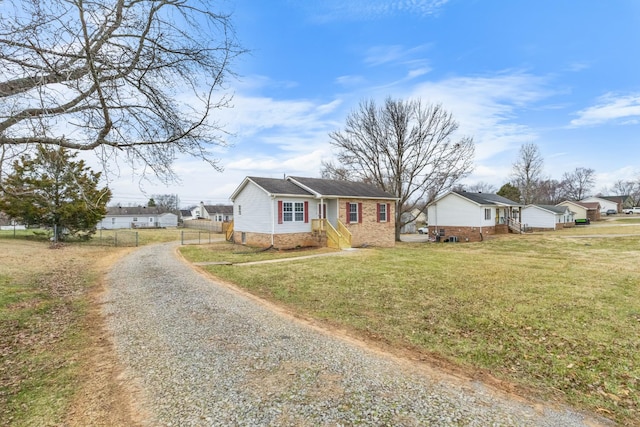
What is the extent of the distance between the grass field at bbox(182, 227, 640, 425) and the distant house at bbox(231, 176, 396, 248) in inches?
236

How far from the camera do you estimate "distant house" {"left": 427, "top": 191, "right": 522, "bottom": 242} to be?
32281mm

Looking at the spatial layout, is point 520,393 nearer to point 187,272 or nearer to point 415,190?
point 187,272

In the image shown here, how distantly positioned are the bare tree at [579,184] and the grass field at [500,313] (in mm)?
81970

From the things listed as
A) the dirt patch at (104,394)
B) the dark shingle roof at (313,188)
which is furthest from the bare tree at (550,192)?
the dirt patch at (104,394)

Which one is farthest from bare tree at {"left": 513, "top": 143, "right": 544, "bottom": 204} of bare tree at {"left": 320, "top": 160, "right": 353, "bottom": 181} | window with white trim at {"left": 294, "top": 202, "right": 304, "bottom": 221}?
window with white trim at {"left": 294, "top": 202, "right": 304, "bottom": 221}

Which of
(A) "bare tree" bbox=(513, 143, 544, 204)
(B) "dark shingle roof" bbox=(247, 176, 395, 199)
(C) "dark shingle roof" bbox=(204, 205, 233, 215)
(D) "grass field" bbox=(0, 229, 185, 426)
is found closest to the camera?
(D) "grass field" bbox=(0, 229, 185, 426)

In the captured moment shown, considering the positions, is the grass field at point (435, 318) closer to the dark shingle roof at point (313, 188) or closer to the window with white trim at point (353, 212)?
the dark shingle roof at point (313, 188)

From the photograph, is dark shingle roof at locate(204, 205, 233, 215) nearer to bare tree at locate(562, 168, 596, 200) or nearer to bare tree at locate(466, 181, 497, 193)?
bare tree at locate(466, 181, 497, 193)

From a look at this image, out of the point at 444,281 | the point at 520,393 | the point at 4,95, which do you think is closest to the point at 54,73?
the point at 4,95

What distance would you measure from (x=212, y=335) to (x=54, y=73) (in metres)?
4.67

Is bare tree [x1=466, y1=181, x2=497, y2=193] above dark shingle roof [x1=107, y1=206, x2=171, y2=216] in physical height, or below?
above

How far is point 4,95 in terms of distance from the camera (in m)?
4.26

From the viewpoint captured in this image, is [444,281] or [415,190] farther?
[415,190]

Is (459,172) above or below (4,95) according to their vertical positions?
above
